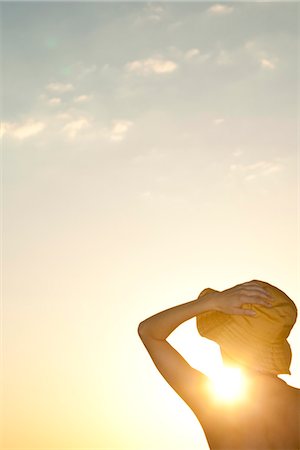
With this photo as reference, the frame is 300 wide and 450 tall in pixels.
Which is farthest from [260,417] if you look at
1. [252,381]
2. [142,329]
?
[142,329]

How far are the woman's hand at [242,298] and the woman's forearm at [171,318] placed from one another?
12 cm

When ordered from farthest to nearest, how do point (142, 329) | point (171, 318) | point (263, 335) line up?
point (142, 329) → point (171, 318) → point (263, 335)

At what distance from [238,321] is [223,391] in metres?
0.45

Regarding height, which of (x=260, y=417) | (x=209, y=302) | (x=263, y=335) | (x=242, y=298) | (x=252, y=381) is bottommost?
(x=260, y=417)

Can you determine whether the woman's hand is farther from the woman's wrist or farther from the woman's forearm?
the woman's forearm

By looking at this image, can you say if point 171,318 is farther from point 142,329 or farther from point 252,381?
point 252,381

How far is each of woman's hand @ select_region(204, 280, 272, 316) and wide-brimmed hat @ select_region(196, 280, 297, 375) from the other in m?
0.07

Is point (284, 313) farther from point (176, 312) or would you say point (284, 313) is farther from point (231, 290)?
point (176, 312)

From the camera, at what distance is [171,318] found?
14.2ft

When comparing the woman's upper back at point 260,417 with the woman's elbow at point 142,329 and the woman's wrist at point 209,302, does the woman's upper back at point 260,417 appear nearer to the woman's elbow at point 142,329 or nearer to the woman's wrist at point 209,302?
the woman's wrist at point 209,302

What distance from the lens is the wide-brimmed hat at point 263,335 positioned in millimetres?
4047

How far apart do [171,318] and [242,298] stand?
0.61 m

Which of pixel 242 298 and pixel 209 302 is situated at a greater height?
pixel 209 302

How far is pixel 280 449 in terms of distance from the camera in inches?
162
